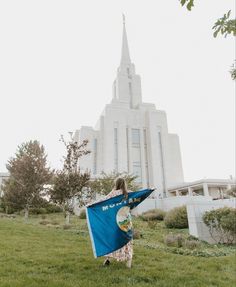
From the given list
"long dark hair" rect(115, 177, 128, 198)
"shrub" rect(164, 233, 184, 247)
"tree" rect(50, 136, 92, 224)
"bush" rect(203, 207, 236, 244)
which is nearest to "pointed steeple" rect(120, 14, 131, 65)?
"tree" rect(50, 136, 92, 224)

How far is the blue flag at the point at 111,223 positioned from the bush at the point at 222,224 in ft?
20.6

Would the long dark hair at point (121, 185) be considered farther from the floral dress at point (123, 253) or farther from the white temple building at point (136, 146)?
the white temple building at point (136, 146)

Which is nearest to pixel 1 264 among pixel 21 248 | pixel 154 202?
pixel 21 248

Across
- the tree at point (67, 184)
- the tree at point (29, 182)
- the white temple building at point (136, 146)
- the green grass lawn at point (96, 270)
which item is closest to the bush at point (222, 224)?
the green grass lawn at point (96, 270)

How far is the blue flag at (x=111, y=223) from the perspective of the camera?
17.3 ft

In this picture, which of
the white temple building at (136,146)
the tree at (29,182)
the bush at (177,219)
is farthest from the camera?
the white temple building at (136,146)

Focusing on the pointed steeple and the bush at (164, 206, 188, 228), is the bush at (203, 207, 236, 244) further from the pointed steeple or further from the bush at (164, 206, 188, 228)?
the pointed steeple

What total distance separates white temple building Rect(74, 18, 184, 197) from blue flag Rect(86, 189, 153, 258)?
48.5 meters

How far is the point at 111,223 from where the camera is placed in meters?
5.40

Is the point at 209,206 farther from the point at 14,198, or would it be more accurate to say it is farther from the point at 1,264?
the point at 14,198

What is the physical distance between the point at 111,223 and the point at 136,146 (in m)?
55.1

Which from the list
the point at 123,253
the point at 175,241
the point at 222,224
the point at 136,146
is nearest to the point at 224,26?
the point at 123,253

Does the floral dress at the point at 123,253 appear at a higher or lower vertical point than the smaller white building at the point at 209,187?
lower

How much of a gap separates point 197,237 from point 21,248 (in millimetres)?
7103
